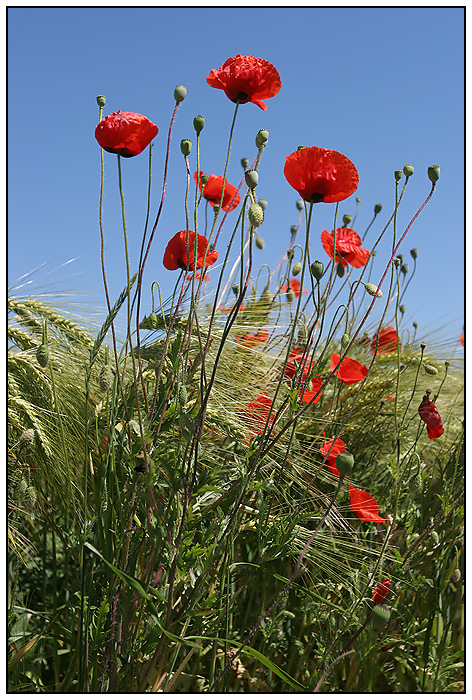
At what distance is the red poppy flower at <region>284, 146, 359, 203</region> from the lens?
30.8 inches

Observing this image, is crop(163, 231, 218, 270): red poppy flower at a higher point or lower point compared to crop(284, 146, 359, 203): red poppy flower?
lower

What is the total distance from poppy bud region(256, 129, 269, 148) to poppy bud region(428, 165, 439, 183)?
11.8 inches

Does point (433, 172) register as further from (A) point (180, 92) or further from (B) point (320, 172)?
(A) point (180, 92)

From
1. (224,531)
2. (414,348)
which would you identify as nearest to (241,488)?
(224,531)

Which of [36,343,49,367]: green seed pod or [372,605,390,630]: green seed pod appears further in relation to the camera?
[36,343,49,367]: green seed pod

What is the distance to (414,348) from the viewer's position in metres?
1.54

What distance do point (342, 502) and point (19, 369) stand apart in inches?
26.9

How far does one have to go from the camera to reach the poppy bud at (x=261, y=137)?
746 millimetres

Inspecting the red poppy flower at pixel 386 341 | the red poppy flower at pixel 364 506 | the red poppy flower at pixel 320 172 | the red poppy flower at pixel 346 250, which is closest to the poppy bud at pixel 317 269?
the red poppy flower at pixel 320 172

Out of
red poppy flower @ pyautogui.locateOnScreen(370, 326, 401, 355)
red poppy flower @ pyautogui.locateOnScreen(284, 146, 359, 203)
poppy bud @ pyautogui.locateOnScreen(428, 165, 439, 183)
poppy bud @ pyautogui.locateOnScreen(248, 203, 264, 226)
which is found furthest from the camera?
red poppy flower @ pyautogui.locateOnScreen(370, 326, 401, 355)

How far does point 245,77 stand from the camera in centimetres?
76

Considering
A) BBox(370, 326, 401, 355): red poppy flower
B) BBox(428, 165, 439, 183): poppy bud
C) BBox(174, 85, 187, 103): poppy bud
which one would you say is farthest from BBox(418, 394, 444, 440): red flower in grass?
BBox(174, 85, 187, 103): poppy bud

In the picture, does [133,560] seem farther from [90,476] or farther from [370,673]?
[370,673]

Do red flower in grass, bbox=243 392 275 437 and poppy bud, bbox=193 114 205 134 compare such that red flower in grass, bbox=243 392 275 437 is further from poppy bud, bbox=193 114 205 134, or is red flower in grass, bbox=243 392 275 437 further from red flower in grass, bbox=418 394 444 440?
poppy bud, bbox=193 114 205 134
